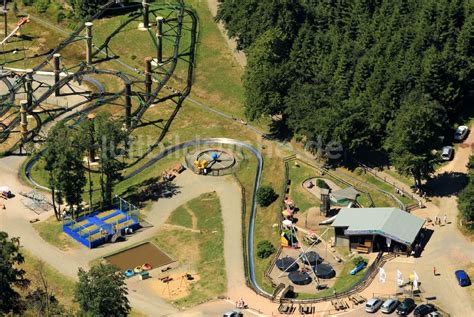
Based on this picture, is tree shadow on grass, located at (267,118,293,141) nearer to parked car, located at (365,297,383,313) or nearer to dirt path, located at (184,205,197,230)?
dirt path, located at (184,205,197,230)

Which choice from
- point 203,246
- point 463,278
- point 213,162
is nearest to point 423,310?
point 463,278

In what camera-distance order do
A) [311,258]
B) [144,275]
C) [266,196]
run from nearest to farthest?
[311,258] → [144,275] → [266,196]

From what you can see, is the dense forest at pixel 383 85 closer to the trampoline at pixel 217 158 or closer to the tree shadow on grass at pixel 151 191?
the trampoline at pixel 217 158

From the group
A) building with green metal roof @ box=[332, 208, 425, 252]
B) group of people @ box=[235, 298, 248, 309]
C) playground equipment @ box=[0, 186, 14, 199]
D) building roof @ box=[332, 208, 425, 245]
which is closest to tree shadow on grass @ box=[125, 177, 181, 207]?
playground equipment @ box=[0, 186, 14, 199]

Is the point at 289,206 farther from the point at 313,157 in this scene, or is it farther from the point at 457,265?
the point at 457,265

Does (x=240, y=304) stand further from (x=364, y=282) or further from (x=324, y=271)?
(x=364, y=282)

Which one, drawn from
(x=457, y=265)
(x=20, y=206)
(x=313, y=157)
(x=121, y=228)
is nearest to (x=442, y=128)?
(x=313, y=157)

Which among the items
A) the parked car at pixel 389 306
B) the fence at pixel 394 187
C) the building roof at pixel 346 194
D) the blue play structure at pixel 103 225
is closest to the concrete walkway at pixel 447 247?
the fence at pixel 394 187
